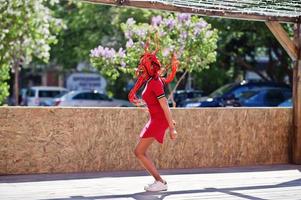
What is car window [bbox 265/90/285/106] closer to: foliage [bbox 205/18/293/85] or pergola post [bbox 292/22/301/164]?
foliage [bbox 205/18/293/85]

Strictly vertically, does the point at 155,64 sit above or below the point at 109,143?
above

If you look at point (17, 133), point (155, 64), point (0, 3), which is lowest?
point (17, 133)

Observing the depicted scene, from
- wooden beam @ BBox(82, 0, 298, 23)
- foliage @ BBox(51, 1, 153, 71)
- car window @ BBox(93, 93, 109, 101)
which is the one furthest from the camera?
car window @ BBox(93, 93, 109, 101)

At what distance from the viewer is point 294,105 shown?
472 inches

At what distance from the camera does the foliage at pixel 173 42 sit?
1670 centimetres

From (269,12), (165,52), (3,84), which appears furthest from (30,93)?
(269,12)

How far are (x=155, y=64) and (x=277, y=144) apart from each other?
451 cm

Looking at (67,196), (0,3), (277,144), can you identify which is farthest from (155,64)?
(0,3)

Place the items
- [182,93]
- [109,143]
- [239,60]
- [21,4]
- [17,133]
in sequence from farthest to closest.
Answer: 1. [239,60]
2. [182,93]
3. [21,4]
4. [109,143]
5. [17,133]

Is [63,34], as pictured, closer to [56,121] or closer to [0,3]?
[0,3]

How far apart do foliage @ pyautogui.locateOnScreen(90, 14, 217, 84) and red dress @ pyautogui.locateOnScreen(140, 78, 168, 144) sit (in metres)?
8.17

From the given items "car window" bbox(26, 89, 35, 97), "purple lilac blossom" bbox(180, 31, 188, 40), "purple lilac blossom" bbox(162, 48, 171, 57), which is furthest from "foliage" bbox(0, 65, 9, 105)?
"car window" bbox(26, 89, 35, 97)

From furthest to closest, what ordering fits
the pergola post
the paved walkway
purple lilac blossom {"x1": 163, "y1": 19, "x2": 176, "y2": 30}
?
purple lilac blossom {"x1": 163, "y1": 19, "x2": 176, "y2": 30}, the pergola post, the paved walkway

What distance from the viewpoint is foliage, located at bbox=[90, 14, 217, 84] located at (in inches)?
658
